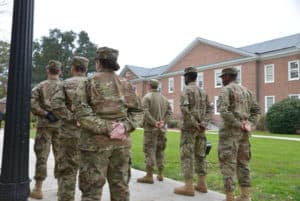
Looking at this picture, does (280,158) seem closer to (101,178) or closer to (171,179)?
(171,179)

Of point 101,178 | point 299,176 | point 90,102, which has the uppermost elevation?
point 90,102

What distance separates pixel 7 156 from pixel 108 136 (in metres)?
1.19

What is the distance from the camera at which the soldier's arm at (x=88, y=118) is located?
9.24ft

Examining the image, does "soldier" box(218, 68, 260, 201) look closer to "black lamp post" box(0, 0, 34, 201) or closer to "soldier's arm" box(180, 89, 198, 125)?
"soldier's arm" box(180, 89, 198, 125)

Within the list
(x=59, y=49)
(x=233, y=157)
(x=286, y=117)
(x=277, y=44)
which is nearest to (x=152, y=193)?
(x=233, y=157)

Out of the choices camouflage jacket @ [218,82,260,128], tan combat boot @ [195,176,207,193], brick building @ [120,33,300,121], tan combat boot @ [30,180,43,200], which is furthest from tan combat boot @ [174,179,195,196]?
brick building @ [120,33,300,121]

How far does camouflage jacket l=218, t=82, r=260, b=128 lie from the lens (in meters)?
4.35

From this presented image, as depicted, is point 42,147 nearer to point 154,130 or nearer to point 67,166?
point 67,166

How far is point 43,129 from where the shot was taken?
4.54 meters

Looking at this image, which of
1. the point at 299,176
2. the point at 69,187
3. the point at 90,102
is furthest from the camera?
the point at 299,176

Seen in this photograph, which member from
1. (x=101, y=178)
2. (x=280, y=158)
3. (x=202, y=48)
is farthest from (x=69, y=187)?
(x=202, y=48)

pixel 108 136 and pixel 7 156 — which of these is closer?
pixel 108 136

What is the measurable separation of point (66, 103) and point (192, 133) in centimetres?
222

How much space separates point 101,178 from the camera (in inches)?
110
